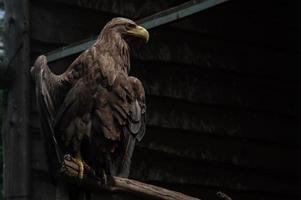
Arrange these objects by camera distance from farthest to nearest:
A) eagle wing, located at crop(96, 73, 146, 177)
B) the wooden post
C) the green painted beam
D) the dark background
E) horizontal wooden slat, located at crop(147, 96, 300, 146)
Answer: horizontal wooden slat, located at crop(147, 96, 300, 146), the dark background, the wooden post, the green painted beam, eagle wing, located at crop(96, 73, 146, 177)

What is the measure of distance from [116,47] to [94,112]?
30 centimetres

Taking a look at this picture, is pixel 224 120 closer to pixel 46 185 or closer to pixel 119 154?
pixel 46 185

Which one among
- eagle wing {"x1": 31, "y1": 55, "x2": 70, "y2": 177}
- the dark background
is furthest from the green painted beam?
eagle wing {"x1": 31, "y1": 55, "x2": 70, "y2": 177}

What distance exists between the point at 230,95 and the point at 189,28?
0.49 metres

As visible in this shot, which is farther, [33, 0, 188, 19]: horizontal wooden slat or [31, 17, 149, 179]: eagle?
[33, 0, 188, 19]: horizontal wooden slat

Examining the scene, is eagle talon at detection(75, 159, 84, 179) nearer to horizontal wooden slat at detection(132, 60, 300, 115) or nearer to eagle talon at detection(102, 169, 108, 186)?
eagle talon at detection(102, 169, 108, 186)

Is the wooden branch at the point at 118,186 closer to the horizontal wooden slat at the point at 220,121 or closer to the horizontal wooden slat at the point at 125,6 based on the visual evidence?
the horizontal wooden slat at the point at 125,6

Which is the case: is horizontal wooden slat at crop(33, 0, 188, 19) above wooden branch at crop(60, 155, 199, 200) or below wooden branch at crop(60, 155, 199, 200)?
above

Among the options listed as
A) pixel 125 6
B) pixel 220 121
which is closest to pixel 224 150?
pixel 220 121

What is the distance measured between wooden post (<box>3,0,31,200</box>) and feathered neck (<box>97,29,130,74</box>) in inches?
36.0

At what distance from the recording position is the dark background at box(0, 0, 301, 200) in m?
4.58

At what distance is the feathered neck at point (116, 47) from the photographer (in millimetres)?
3072

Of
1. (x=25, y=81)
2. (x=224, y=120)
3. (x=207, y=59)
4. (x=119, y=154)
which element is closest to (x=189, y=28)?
(x=207, y=59)

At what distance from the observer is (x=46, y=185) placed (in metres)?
4.02
